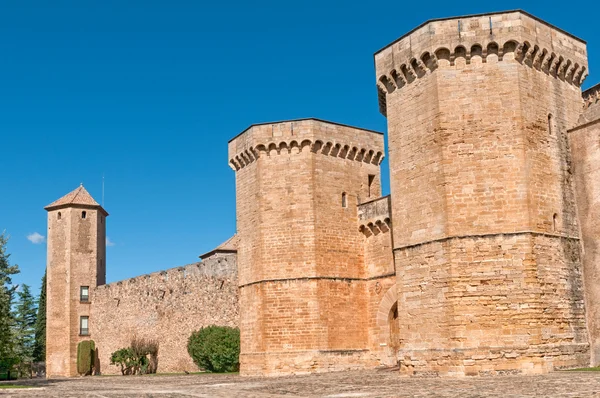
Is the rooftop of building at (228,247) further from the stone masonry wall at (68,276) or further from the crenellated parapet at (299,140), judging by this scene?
the crenellated parapet at (299,140)

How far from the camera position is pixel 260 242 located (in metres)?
22.1

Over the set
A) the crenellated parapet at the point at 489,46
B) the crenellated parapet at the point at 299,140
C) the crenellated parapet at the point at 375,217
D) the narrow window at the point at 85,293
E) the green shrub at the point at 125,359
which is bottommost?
the green shrub at the point at 125,359

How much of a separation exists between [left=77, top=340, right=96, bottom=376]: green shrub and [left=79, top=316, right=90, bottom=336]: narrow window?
111cm

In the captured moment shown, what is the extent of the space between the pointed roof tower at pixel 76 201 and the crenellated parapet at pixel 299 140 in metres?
17.3

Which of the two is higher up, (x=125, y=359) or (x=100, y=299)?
(x=100, y=299)

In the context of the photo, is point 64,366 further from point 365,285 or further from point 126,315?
point 365,285

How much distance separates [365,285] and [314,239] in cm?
232

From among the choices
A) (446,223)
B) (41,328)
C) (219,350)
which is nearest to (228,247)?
(219,350)

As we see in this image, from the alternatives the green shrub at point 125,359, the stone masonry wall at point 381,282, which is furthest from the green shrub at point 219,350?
the stone masonry wall at point 381,282

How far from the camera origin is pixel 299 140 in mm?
22391

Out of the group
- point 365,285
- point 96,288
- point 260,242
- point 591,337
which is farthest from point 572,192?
point 96,288

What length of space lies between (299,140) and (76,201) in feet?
64.7

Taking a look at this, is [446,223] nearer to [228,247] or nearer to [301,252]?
[301,252]

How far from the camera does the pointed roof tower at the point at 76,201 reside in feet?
125
